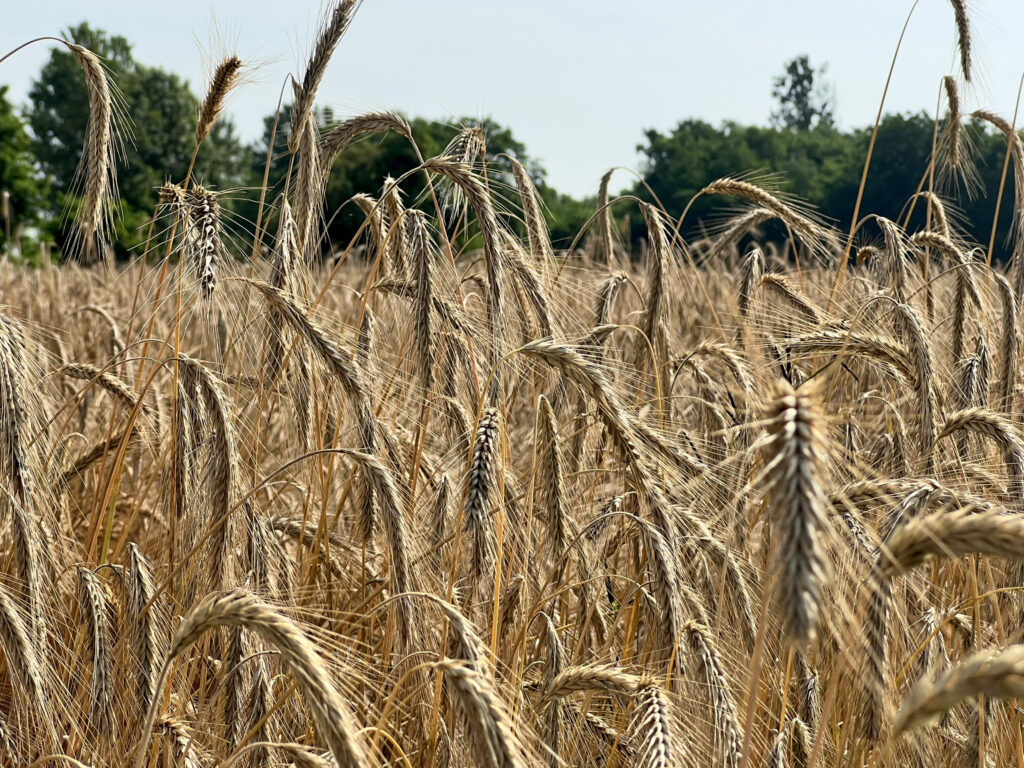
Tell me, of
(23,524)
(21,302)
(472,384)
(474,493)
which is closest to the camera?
(474,493)

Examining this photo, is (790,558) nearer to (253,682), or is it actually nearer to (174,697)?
(253,682)

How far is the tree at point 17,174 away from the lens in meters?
37.3

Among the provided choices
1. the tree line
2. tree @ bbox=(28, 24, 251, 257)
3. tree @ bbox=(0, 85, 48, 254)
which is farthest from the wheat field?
tree @ bbox=(28, 24, 251, 257)

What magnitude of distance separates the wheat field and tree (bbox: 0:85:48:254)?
37.7 metres

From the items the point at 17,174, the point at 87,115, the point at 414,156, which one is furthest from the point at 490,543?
the point at 87,115

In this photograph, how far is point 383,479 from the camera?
200cm

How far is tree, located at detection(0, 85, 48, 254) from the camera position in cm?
3734

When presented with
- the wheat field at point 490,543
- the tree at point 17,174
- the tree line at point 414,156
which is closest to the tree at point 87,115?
the tree line at point 414,156

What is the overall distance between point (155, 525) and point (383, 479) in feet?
5.92

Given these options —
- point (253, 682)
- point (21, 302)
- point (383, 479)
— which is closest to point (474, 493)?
point (383, 479)

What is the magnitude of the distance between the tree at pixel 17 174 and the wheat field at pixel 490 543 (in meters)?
37.7

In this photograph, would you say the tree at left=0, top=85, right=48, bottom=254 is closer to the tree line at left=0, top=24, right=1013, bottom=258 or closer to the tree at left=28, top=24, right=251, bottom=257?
the tree line at left=0, top=24, right=1013, bottom=258

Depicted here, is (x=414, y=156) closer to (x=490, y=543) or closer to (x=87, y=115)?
(x=490, y=543)

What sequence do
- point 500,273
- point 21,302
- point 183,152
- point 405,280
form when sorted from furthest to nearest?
point 183,152 < point 21,302 < point 405,280 < point 500,273
